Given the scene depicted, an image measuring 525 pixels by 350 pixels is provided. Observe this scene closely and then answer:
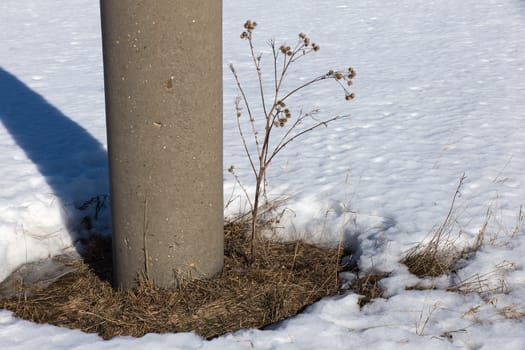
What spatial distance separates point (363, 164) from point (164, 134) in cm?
222

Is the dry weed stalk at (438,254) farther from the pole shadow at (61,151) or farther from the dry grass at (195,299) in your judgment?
the pole shadow at (61,151)

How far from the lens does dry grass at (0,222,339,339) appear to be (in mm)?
3045

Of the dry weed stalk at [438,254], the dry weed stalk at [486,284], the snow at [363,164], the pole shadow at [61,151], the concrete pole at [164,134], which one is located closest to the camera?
the concrete pole at [164,134]

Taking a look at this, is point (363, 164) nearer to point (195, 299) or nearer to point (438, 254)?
point (438, 254)

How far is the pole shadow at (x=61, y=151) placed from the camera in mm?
4152

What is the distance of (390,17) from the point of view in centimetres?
977

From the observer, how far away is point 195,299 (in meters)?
3.15

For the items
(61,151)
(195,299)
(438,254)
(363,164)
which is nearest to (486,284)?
(438,254)

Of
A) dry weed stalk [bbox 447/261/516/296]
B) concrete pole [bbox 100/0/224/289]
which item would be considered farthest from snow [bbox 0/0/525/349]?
concrete pole [bbox 100/0/224/289]

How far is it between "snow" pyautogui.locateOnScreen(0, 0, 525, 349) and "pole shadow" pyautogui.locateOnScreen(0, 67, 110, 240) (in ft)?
0.05

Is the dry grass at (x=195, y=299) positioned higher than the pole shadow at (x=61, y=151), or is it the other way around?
the pole shadow at (x=61, y=151)

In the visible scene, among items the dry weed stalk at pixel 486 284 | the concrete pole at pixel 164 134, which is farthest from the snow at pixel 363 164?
the concrete pole at pixel 164 134

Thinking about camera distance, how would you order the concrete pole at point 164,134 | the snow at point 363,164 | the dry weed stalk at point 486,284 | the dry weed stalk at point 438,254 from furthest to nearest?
the dry weed stalk at point 438,254, the dry weed stalk at point 486,284, the snow at point 363,164, the concrete pole at point 164,134

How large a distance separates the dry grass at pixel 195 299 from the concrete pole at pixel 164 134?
4.4 inches
